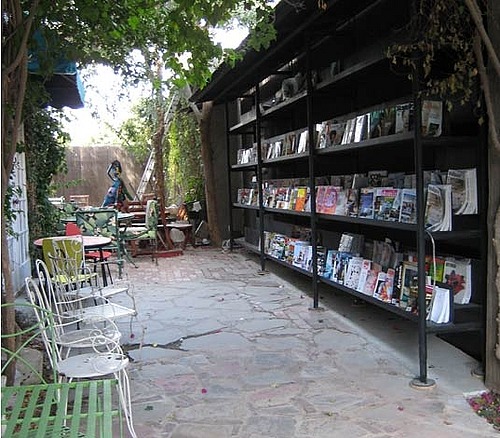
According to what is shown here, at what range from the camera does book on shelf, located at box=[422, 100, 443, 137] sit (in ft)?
10.6

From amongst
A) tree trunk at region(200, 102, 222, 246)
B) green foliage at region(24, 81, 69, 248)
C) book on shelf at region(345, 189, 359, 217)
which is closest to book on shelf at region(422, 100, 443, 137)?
book on shelf at region(345, 189, 359, 217)

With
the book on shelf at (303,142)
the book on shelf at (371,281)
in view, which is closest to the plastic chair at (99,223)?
the book on shelf at (303,142)

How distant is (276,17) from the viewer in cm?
439

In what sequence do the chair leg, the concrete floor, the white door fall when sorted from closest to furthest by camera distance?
1. the chair leg
2. the concrete floor
3. the white door

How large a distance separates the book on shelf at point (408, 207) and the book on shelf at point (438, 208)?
0.38 ft

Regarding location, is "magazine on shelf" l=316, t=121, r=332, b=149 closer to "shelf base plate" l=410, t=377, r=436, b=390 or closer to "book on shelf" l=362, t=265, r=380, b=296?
"book on shelf" l=362, t=265, r=380, b=296

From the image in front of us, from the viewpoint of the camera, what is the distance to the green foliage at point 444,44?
3027mm

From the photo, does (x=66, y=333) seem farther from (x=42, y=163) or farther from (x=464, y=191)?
(x=42, y=163)

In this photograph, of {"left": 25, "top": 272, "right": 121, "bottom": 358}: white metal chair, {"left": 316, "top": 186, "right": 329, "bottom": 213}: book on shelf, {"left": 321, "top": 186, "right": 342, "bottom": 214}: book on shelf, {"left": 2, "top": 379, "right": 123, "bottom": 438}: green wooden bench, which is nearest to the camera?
{"left": 2, "top": 379, "right": 123, "bottom": 438}: green wooden bench

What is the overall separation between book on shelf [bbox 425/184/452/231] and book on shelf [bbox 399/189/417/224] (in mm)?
115

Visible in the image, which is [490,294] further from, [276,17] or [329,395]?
[276,17]

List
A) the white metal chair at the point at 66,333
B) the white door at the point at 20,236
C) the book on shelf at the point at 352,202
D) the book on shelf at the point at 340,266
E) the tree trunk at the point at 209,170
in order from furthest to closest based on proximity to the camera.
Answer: the tree trunk at the point at 209,170
the white door at the point at 20,236
the book on shelf at the point at 340,266
the book on shelf at the point at 352,202
the white metal chair at the point at 66,333

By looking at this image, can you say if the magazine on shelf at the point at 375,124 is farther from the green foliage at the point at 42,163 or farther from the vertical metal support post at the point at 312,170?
the green foliage at the point at 42,163

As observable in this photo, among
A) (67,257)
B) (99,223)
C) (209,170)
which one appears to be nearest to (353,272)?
(67,257)
